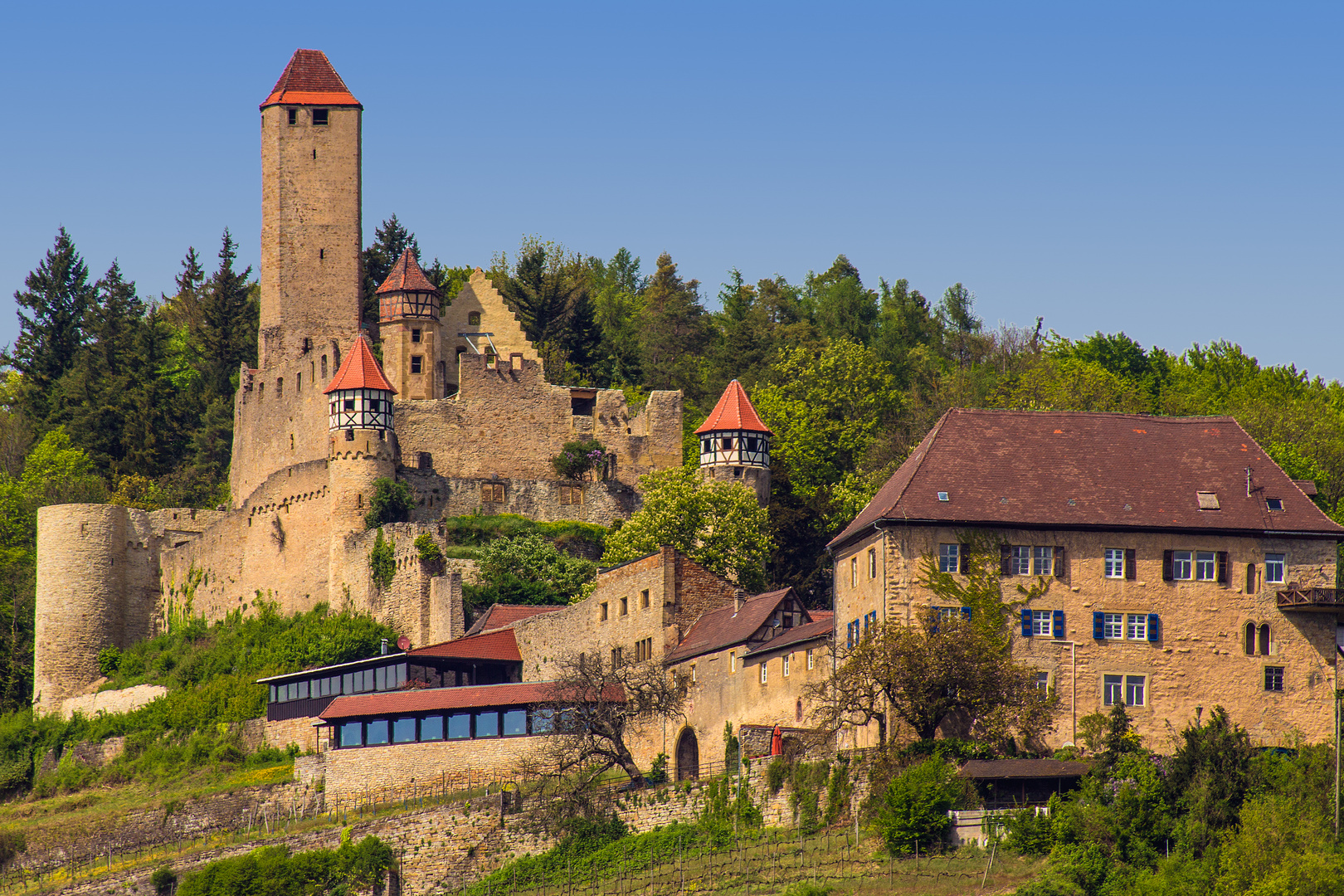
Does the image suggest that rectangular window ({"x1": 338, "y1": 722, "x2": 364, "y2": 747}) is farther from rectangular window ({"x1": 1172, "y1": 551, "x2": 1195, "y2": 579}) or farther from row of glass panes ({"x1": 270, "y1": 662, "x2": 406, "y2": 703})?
rectangular window ({"x1": 1172, "y1": 551, "x2": 1195, "y2": 579})

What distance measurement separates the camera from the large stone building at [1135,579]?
5094cm

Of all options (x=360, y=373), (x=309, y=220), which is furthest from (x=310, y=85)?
(x=360, y=373)

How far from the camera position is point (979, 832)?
46531 millimetres

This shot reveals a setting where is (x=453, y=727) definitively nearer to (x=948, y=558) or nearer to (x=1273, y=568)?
(x=948, y=558)

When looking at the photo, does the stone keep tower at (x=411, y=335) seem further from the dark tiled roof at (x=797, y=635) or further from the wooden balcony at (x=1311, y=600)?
the wooden balcony at (x=1311, y=600)

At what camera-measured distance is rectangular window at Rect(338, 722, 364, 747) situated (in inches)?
2346

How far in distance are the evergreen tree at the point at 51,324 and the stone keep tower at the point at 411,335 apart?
20530 millimetres

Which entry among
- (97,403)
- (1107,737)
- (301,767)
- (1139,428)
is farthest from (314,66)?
(1107,737)

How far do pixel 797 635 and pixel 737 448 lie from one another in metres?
20.4

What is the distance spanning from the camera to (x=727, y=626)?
56.5 meters

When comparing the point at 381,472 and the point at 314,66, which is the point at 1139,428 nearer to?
the point at 381,472

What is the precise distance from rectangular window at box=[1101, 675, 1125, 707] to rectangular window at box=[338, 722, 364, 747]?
20.1m

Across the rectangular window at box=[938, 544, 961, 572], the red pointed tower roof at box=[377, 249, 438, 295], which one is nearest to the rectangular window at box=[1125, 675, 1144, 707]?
the rectangular window at box=[938, 544, 961, 572]

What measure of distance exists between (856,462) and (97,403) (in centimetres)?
3226
